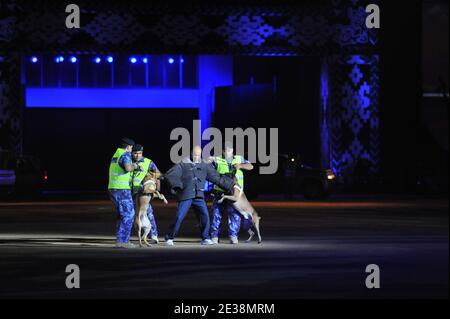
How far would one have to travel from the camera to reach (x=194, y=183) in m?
24.5

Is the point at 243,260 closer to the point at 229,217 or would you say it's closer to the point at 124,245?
the point at 124,245

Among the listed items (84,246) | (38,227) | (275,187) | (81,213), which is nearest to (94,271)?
(84,246)

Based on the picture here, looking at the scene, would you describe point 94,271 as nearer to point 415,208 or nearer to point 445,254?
point 445,254

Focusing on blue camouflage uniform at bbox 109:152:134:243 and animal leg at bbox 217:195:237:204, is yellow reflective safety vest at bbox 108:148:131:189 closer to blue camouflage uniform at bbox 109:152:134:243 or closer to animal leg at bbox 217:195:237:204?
blue camouflage uniform at bbox 109:152:134:243

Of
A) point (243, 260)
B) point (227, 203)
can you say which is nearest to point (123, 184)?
point (227, 203)

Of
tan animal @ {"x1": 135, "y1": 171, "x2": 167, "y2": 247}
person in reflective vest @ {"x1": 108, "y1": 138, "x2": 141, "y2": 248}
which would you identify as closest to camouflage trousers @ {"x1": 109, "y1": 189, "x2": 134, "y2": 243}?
person in reflective vest @ {"x1": 108, "y1": 138, "x2": 141, "y2": 248}

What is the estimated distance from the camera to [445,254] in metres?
21.4

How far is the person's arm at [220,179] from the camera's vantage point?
24.5m

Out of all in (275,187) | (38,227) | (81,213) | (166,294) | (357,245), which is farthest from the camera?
(275,187)

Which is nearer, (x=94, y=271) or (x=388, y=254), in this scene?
(x=94, y=271)

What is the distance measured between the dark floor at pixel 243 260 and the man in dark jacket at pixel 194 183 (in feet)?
1.99

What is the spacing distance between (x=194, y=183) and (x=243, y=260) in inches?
165

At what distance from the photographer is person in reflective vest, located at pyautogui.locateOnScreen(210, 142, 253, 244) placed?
2483cm
